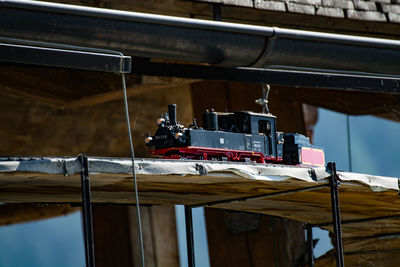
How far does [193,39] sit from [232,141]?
1363 mm

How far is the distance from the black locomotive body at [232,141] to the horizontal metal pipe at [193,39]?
856 mm

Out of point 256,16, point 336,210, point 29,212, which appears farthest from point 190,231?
point 29,212

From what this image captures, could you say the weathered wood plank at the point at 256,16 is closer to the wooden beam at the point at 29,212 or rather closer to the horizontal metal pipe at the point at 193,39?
the horizontal metal pipe at the point at 193,39

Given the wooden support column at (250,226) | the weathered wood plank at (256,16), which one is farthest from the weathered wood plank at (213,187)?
the wooden support column at (250,226)

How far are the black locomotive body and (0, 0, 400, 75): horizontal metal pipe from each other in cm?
86

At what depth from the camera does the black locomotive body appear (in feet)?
28.0

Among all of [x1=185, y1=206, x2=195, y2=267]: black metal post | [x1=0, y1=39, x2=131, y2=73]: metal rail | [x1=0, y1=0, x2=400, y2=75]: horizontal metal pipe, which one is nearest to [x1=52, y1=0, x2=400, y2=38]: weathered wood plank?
[x1=0, y1=0, x2=400, y2=75]: horizontal metal pipe

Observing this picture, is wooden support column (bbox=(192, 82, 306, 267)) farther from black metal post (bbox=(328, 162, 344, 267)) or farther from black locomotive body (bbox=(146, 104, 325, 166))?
black metal post (bbox=(328, 162, 344, 267))

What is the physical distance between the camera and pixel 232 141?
30.1ft

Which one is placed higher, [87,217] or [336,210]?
[336,210]

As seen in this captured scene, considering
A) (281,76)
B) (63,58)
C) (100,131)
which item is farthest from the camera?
(100,131)

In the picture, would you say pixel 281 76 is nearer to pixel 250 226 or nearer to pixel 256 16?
pixel 256 16

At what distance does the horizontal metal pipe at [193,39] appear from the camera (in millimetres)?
8125

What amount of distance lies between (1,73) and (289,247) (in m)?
6.37
